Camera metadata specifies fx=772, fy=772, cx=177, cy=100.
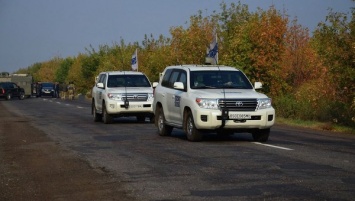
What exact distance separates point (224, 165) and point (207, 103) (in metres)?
4.69

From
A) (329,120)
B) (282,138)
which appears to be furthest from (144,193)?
(329,120)

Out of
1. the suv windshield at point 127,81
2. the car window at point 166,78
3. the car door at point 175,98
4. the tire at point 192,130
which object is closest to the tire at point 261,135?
the tire at point 192,130

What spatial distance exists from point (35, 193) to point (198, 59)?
104 feet

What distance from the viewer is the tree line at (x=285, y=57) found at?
77.7 feet

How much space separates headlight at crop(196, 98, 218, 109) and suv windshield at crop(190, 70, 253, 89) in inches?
40.2

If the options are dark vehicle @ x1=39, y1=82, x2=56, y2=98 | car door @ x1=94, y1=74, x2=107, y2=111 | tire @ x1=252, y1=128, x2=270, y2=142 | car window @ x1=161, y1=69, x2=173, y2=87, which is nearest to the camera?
tire @ x1=252, y1=128, x2=270, y2=142

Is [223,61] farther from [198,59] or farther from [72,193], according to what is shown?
[72,193]

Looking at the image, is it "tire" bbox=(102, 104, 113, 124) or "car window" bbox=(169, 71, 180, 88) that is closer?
"car window" bbox=(169, 71, 180, 88)

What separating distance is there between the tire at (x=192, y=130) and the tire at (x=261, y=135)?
4.26ft

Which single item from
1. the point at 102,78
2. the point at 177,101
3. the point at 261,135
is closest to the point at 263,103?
the point at 261,135

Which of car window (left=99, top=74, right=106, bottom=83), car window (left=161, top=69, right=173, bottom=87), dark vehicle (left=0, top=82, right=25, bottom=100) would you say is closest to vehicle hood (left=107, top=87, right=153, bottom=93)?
car window (left=99, top=74, right=106, bottom=83)

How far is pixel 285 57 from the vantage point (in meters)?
37.4

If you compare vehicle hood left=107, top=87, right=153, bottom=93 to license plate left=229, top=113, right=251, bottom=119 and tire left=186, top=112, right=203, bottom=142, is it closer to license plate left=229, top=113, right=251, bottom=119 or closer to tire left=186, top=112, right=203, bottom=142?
tire left=186, top=112, right=203, bottom=142

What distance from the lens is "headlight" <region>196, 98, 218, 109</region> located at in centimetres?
1673
